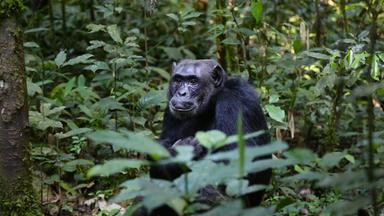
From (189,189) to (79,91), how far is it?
447 cm

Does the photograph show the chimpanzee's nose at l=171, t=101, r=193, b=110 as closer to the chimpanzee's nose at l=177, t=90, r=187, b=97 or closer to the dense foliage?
the chimpanzee's nose at l=177, t=90, r=187, b=97

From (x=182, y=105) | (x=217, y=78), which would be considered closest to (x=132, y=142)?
(x=182, y=105)

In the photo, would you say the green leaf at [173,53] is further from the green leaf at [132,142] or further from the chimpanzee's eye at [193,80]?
the green leaf at [132,142]

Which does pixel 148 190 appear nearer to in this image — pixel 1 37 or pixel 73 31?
pixel 1 37

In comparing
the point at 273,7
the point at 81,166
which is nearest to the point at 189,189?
the point at 81,166

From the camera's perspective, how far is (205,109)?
5594 mm

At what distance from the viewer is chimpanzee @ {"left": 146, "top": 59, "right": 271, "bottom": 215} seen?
5.03m

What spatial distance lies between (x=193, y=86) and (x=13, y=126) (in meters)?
1.69

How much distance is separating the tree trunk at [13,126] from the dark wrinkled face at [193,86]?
138 centimetres

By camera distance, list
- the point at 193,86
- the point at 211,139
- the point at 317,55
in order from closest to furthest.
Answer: the point at 211,139
the point at 193,86
the point at 317,55

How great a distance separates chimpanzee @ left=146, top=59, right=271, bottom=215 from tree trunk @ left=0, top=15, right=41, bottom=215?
1.04 metres

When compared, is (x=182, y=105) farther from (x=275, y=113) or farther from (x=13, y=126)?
(x=13, y=126)

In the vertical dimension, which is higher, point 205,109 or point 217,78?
point 217,78

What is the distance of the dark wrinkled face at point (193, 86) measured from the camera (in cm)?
545
